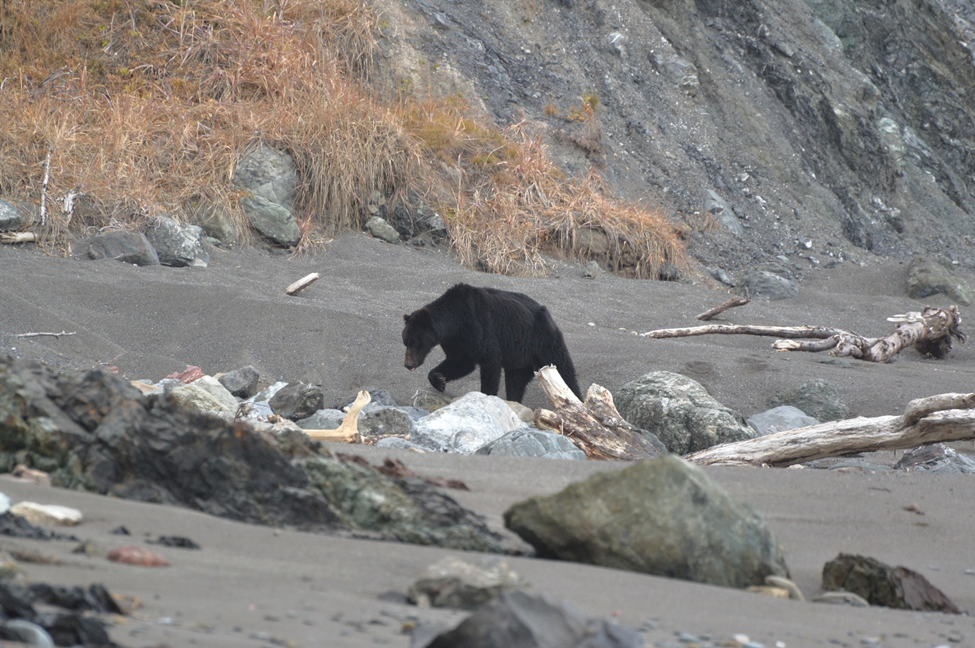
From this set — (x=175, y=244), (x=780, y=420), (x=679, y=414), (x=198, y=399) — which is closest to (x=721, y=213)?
(x=175, y=244)

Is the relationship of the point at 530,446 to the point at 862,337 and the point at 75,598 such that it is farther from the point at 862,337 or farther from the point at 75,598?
the point at 862,337

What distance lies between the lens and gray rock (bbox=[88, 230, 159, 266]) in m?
10.2

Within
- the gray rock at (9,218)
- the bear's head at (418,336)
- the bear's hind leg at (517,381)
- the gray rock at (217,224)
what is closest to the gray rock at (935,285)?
the bear's hind leg at (517,381)

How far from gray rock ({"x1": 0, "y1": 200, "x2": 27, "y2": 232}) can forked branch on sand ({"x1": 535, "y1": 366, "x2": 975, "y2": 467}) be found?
6647mm

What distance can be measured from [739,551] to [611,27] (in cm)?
1741

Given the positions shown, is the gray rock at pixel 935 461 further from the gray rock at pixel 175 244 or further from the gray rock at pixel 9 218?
the gray rock at pixel 9 218

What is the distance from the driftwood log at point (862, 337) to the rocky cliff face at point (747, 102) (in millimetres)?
5330

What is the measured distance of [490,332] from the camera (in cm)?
811

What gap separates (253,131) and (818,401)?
8011mm

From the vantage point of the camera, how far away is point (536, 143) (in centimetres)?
1528

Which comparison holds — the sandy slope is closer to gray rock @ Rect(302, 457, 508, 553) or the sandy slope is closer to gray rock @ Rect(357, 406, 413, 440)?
gray rock @ Rect(302, 457, 508, 553)

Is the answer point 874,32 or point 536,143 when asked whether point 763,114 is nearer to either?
point 874,32

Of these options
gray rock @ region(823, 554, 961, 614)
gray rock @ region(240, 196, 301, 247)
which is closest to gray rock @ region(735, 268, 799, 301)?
gray rock @ region(240, 196, 301, 247)

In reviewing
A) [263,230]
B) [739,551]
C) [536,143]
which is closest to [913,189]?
[536,143]
